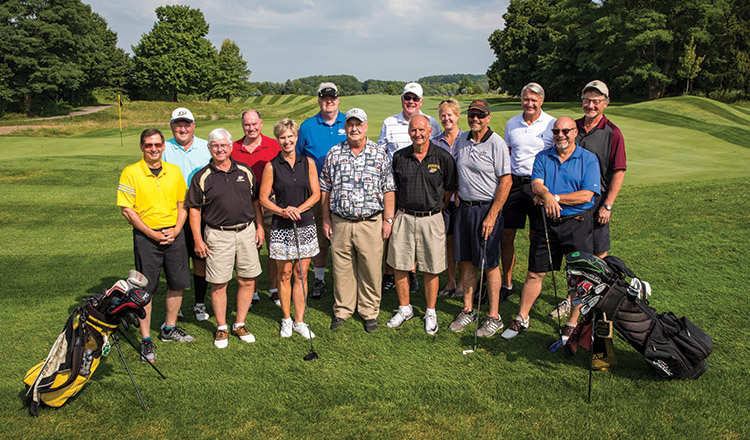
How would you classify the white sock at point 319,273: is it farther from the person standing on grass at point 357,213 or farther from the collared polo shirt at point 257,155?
the collared polo shirt at point 257,155

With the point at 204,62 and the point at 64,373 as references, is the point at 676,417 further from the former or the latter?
the point at 204,62

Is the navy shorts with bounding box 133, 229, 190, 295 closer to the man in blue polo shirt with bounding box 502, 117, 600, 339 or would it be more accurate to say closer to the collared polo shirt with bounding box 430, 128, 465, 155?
the collared polo shirt with bounding box 430, 128, 465, 155

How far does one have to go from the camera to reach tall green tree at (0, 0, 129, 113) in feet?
127

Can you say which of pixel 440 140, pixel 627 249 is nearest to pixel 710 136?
pixel 627 249

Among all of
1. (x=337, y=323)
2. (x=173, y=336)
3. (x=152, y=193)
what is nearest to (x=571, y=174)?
(x=337, y=323)

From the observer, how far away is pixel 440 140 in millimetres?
5160

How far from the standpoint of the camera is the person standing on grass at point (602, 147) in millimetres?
4648

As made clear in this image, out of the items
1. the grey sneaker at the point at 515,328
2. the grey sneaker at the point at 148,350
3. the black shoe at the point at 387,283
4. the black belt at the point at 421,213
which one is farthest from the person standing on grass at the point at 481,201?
the grey sneaker at the point at 148,350

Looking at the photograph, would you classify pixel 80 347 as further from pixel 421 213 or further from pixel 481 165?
pixel 481 165

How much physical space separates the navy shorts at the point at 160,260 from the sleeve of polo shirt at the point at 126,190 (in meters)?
0.31

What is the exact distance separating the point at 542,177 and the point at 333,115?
7.98ft

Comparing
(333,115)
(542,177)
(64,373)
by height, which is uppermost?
(333,115)

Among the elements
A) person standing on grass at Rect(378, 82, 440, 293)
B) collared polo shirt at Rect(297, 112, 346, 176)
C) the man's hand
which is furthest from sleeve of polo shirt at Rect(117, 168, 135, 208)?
the man's hand

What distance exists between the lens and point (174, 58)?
48406mm
